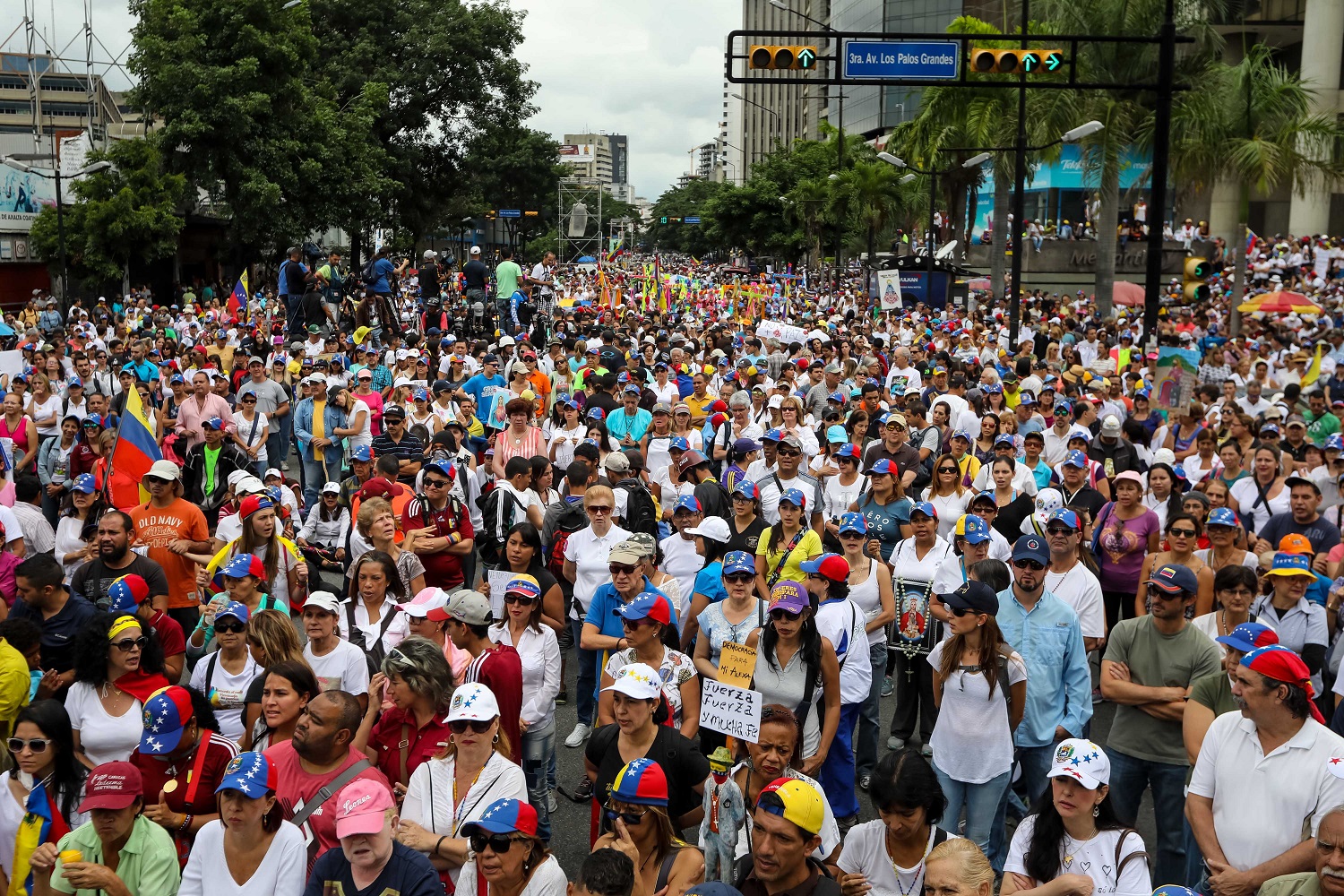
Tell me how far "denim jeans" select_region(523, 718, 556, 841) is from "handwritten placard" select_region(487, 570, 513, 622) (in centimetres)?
69

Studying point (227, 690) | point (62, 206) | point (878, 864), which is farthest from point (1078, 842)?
point (62, 206)

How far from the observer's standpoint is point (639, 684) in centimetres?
499

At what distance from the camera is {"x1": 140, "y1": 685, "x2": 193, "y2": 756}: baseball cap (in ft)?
16.6

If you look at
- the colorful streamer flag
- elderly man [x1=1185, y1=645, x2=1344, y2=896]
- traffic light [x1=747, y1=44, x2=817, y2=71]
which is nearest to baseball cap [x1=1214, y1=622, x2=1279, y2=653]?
elderly man [x1=1185, y1=645, x2=1344, y2=896]

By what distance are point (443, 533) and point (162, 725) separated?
127 inches

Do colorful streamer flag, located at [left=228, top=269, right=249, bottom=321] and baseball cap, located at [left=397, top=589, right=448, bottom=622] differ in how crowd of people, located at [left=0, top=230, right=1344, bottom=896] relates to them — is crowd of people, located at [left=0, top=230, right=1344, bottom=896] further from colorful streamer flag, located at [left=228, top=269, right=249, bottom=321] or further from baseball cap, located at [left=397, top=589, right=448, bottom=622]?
colorful streamer flag, located at [left=228, top=269, right=249, bottom=321]

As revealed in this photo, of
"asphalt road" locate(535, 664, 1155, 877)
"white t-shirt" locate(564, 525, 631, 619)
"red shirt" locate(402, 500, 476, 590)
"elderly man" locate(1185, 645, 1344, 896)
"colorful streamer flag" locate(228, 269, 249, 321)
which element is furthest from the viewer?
"colorful streamer flag" locate(228, 269, 249, 321)

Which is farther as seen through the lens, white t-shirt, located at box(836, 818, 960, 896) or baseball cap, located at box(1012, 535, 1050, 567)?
baseball cap, located at box(1012, 535, 1050, 567)

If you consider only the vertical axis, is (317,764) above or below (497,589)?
below

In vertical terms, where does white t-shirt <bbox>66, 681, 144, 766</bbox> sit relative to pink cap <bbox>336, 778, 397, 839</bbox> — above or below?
below

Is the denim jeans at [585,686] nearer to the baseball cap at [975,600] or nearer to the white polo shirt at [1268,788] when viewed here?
the baseball cap at [975,600]

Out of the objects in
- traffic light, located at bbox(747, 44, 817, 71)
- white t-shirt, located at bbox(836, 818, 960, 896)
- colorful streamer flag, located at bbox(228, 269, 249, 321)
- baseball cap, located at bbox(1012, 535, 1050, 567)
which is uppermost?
traffic light, located at bbox(747, 44, 817, 71)

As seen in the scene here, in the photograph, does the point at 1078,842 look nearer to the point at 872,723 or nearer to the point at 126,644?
the point at 872,723

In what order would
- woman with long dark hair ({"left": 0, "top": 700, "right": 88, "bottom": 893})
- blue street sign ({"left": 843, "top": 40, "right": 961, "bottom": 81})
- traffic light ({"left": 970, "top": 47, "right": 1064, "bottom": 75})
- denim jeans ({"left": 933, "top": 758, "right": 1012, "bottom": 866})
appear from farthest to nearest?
blue street sign ({"left": 843, "top": 40, "right": 961, "bottom": 81}), traffic light ({"left": 970, "top": 47, "right": 1064, "bottom": 75}), denim jeans ({"left": 933, "top": 758, "right": 1012, "bottom": 866}), woman with long dark hair ({"left": 0, "top": 700, "right": 88, "bottom": 893})
